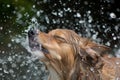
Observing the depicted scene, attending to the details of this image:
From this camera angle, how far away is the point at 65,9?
10578mm

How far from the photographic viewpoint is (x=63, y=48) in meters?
7.05

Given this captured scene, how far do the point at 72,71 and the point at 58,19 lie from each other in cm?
356

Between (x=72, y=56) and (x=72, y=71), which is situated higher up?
(x=72, y=56)

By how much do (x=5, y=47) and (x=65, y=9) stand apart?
4.74 feet

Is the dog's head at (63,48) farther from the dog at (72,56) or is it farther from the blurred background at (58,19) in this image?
the blurred background at (58,19)

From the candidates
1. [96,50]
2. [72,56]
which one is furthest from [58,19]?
[96,50]

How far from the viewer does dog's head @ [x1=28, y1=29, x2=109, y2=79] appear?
687cm

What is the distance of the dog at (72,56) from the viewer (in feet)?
22.3

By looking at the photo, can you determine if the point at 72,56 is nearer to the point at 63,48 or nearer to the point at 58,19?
the point at 63,48

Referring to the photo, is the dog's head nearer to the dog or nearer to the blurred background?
the dog

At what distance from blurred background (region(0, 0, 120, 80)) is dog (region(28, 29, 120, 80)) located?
2.70m

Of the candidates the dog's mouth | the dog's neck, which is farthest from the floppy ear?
the dog's mouth

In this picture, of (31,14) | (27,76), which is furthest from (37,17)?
(27,76)

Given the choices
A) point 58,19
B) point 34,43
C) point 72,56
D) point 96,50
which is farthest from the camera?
point 58,19
